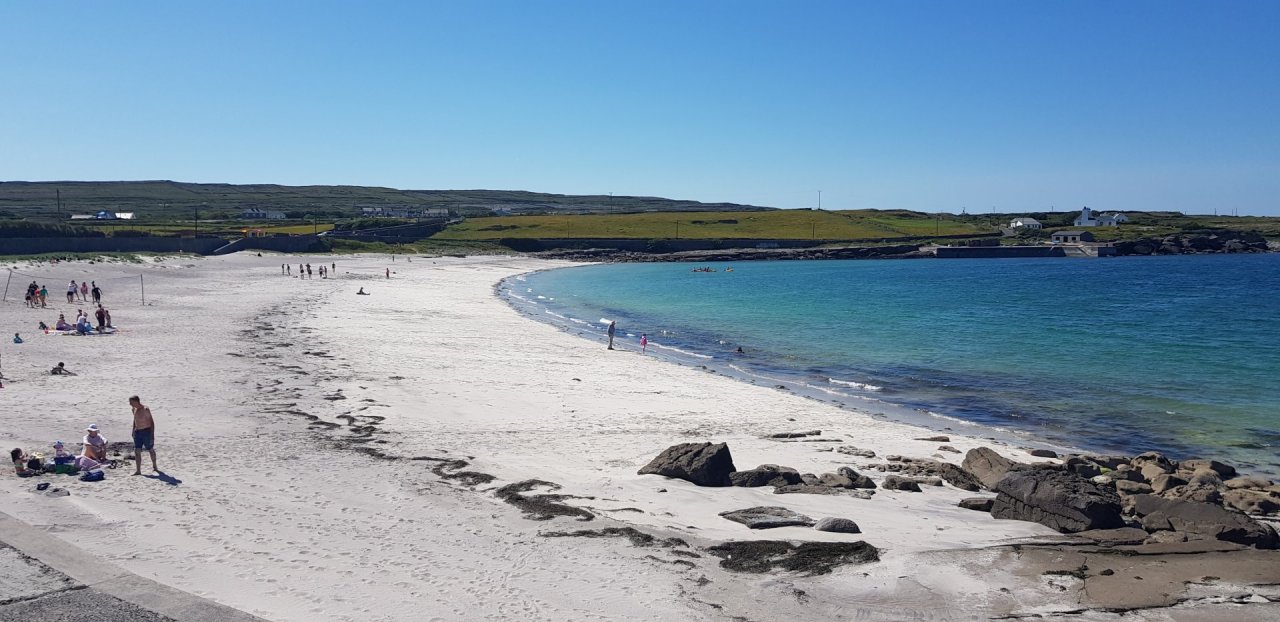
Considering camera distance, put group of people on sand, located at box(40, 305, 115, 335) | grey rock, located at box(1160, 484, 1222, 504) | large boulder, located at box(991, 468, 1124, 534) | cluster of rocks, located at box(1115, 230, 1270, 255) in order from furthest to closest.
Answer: cluster of rocks, located at box(1115, 230, 1270, 255)
group of people on sand, located at box(40, 305, 115, 335)
grey rock, located at box(1160, 484, 1222, 504)
large boulder, located at box(991, 468, 1124, 534)

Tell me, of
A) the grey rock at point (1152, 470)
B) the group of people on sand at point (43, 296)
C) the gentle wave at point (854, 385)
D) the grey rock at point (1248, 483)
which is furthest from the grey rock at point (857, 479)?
the group of people on sand at point (43, 296)

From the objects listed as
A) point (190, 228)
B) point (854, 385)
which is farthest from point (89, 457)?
point (190, 228)

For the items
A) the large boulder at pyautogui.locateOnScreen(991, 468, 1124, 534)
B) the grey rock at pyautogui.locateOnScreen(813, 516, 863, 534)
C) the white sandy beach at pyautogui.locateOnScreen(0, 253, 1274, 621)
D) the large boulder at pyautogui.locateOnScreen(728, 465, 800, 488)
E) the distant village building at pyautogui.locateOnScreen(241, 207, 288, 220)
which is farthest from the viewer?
the distant village building at pyautogui.locateOnScreen(241, 207, 288, 220)

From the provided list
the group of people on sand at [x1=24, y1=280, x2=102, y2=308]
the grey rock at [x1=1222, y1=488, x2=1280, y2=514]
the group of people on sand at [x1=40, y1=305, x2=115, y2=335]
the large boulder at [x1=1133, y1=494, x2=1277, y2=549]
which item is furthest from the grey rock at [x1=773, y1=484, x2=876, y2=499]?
the group of people on sand at [x1=24, y1=280, x2=102, y2=308]

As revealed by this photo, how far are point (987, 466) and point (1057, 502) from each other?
9.74 feet

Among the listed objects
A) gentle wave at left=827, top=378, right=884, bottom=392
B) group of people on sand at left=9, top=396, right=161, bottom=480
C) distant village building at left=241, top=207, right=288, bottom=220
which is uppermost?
distant village building at left=241, top=207, right=288, bottom=220

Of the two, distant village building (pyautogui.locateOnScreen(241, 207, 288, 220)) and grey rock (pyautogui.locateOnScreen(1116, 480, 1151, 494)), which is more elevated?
distant village building (pyautogui.locateOnScreen(241, 207, 288, 220))

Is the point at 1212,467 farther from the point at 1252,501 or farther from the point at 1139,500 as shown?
the point at 1139,500

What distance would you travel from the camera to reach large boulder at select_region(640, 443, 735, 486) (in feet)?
41.9

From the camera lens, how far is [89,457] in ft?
41.0

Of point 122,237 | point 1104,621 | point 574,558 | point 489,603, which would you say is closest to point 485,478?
point 574,558

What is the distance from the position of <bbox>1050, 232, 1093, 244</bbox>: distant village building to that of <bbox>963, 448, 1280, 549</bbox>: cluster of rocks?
378 feet

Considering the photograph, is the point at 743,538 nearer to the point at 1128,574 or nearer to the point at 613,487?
the point at 613,487

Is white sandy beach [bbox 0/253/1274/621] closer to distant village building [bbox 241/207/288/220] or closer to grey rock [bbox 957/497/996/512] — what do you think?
grey rock [bbox 957/497/996/512]
